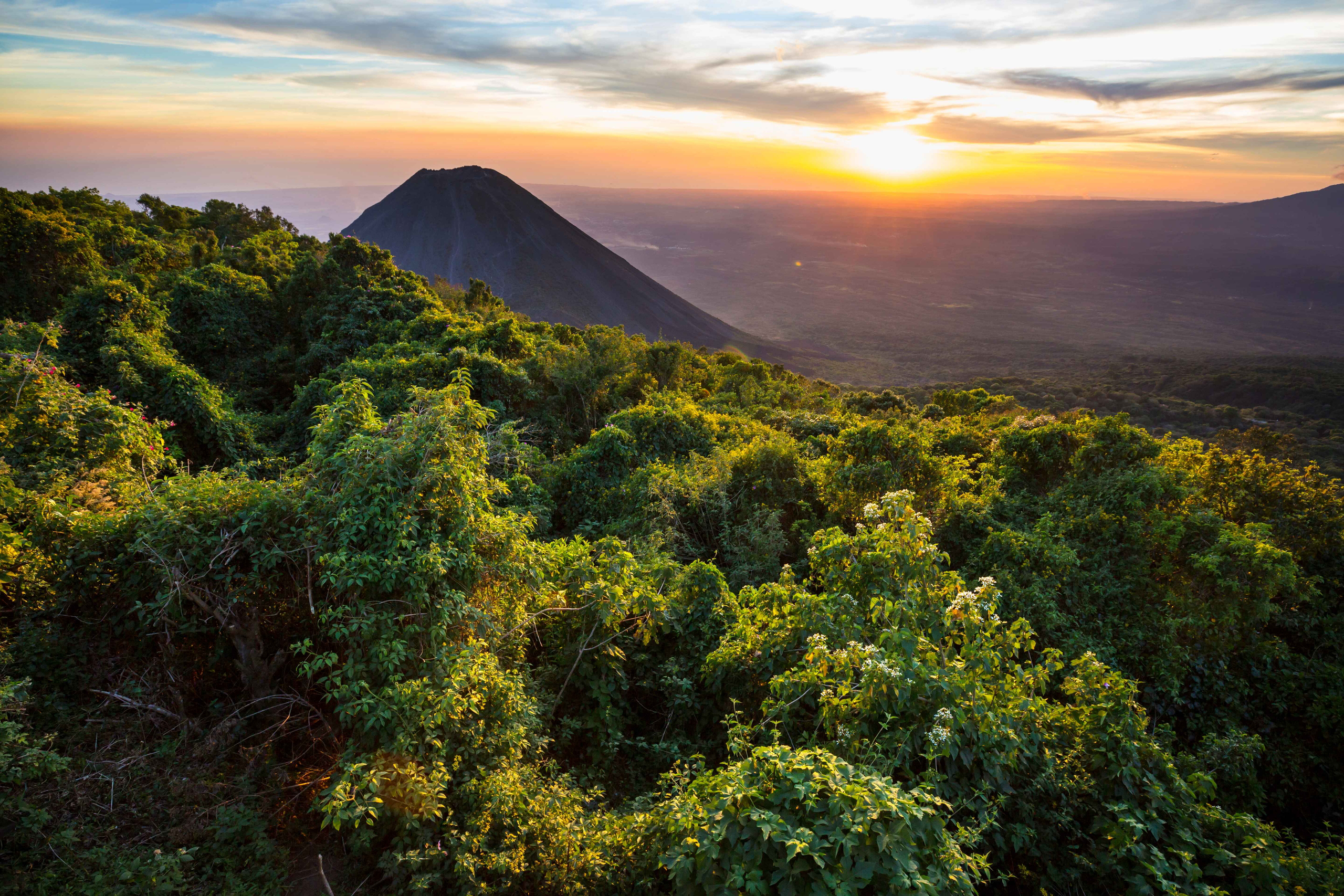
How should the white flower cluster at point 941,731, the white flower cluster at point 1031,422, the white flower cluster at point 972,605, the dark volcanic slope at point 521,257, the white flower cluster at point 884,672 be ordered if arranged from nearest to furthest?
the white flower cluster at point 941,731 < the white flower cluster at point 884,672 < the white flower cluster at point 972,605 < the white flower cluster at point 1031,422 < the dark volcanic slope at point 521,257

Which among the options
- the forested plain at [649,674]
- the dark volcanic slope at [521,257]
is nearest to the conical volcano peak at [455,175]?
Result: the dark volcanic slope at [521,257]

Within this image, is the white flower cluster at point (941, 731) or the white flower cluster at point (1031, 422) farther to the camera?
the white flower cluster at point (1031, 422)

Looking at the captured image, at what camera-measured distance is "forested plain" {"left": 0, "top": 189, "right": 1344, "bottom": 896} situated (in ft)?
15.0

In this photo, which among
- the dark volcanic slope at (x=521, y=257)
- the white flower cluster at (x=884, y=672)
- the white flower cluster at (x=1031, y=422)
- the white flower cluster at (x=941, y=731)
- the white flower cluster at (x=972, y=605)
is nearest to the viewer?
the white flower cluster at (x=941, y=731)

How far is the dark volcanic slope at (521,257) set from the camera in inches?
3984

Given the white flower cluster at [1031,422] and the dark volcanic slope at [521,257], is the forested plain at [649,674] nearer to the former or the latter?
the white flower cluster at [1031,422]

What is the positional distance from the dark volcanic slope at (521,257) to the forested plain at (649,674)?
283 ft

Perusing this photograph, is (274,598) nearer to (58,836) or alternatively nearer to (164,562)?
(164,562)

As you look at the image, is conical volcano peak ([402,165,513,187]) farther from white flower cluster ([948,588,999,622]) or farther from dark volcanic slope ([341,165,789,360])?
white flower cluster ([948,588,999,622])

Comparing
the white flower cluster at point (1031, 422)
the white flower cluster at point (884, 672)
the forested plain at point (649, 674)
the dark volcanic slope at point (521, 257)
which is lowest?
the forested plain at point (649, 674)

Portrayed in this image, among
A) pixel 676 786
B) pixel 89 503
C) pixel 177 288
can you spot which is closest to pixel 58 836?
pixel 89 503

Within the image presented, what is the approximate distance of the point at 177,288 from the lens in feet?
71.8

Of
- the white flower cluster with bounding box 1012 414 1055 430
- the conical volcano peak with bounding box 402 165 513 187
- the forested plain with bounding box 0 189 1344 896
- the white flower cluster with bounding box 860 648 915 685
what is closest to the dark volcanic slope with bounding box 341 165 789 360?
the conical volcano peak with bounding box 402 165 513 187

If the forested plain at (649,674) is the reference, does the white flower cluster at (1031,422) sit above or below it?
above
